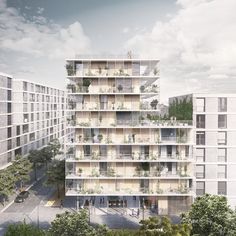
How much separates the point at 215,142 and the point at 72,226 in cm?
2572

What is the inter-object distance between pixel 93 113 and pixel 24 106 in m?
35.5

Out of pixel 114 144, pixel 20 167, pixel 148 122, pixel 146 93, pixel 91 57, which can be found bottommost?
pixel 20 167

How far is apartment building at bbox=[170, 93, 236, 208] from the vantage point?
44.3 metres

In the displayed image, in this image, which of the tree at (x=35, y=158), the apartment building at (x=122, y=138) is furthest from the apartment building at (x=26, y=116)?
the apartment building at (x=122, y=138)

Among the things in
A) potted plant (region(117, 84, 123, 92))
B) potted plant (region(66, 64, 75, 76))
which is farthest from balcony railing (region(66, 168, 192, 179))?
potted plant (region(66, 64, 75, 76))

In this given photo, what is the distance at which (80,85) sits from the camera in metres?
41.0

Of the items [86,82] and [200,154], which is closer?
[86,82]

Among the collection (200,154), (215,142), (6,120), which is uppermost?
(6,120)

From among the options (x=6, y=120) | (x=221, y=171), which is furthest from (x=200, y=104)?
(x=6, y=120)

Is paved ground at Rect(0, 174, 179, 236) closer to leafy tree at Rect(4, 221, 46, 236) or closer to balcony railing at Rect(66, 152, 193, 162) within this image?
balcony railing at Rect(66, 152, 193, 162)

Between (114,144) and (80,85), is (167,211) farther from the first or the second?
(80,85)

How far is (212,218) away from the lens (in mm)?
25812

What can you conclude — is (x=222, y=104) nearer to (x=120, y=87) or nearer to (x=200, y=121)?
(x=200, y=121)

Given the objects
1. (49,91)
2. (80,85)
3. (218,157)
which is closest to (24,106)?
(49,91)
